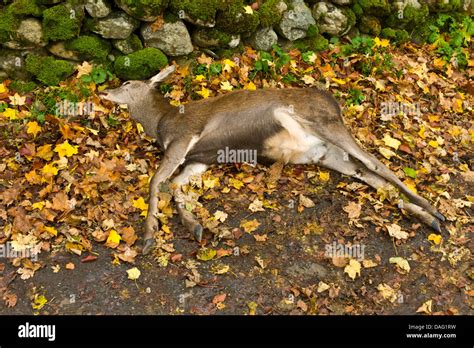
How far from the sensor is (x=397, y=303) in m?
4.82

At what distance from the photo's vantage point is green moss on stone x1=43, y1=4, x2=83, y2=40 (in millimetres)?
6715

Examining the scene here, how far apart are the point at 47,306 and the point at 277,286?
207 cm

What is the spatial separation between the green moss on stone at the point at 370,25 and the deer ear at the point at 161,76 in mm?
3381

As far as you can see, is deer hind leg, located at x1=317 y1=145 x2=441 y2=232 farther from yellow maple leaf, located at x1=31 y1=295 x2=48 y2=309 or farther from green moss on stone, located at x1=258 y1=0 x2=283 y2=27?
yellow maple leaf, located at x1=31 y1=295 x2=48 y2=309

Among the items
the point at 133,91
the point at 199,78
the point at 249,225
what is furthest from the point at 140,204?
the point at 199,78

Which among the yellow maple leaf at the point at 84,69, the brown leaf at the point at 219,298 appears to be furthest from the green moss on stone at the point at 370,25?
the brown leaf at the point at 219,298

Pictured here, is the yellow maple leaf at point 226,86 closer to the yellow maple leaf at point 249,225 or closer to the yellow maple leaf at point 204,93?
the yellow maple leaf at point 204,93

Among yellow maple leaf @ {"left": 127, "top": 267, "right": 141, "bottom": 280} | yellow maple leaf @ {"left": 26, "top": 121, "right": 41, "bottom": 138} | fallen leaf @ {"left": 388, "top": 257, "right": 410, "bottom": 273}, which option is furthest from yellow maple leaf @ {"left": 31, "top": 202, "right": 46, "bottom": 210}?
fallen leaf @ {"left": 388, "top": 257, "right": 410, "bottom": 273}

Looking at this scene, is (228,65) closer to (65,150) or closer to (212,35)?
(212,35)

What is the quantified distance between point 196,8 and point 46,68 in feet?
7.02

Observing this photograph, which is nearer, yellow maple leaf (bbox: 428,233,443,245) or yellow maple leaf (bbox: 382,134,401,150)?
yellow maple leaf (bbox: 428,233,443,245)

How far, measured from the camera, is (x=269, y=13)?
7.64 metres

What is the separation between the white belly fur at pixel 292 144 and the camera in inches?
241

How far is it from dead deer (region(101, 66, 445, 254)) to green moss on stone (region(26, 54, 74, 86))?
172 cm
